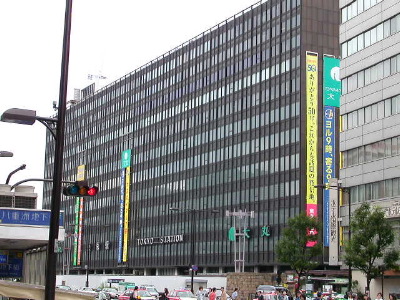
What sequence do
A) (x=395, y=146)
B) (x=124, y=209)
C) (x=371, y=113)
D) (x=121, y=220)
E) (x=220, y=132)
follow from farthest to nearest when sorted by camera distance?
(x=124, y=209) < (x=121, y=220) < (x=220, y=132) < (x=371, y=113) < (x=395, y=146)

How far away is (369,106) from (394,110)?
371 centimetres

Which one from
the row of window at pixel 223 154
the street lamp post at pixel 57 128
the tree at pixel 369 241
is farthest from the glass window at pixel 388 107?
the street lamp post at pixel 57 128

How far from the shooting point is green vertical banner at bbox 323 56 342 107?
94931mm

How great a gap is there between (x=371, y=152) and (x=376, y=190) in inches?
129

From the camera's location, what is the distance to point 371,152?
207 ft

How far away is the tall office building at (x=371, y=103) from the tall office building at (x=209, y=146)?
2872cm

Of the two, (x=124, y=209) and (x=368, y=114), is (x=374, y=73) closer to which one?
(x=368, y=114)

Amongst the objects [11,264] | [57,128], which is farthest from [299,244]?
[57,128]

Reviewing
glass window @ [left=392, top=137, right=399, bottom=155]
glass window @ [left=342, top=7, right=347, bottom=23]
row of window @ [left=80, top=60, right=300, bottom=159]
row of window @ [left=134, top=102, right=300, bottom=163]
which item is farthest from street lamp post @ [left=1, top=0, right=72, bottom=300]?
row of window @ [left=80, top=60, right=300, bottom=159]

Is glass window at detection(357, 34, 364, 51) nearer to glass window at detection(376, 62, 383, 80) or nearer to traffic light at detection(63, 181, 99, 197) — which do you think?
glass window at detection(376, 62, 383, 80)

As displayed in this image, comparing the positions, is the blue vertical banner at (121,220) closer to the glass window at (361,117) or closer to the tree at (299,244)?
the tree at (299,244)

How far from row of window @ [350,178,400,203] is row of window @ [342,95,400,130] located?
528 cm

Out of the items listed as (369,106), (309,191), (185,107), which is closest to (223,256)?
(309,191)

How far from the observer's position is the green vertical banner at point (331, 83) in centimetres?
9493
